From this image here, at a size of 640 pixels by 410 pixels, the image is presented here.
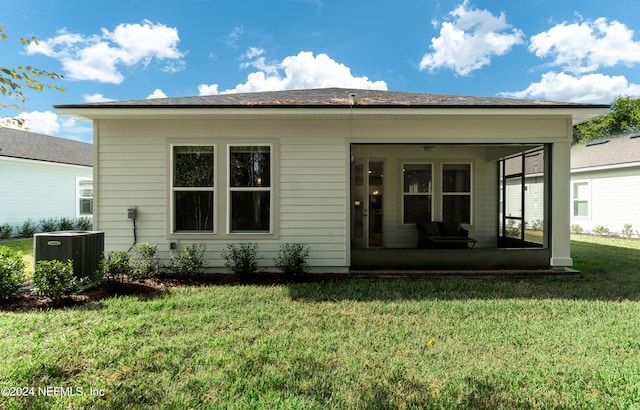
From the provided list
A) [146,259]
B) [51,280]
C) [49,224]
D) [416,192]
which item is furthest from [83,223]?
[416,192]

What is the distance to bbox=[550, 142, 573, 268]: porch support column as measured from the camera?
6.06 meters

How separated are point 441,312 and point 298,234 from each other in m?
2.94

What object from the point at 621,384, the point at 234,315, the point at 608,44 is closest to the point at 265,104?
the point at 234,315

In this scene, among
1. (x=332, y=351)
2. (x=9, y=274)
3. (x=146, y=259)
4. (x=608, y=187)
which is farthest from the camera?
(x=608, y=187)

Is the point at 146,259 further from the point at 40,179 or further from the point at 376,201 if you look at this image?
the point at 40,179

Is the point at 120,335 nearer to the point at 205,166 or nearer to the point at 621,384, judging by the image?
the point at 205,166

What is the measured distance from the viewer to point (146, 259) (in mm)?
5793

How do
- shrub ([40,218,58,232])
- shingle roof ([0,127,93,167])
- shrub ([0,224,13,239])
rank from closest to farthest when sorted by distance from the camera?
1. shrub ([0,224,13,239])
2. shingle roof ([0,127,93,167])
3. shrub ([40,218,58,232])

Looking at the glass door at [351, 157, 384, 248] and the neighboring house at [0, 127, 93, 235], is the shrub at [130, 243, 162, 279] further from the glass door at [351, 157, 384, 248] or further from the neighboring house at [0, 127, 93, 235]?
the neighboring house at [0, 127, 93, 235]

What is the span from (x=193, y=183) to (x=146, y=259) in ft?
5.16

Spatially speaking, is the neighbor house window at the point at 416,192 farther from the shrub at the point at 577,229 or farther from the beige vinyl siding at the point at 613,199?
the shrub at the point at 577,229

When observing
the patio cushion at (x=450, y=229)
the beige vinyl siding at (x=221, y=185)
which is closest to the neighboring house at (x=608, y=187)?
the patio cushion at (x=450, y=229)

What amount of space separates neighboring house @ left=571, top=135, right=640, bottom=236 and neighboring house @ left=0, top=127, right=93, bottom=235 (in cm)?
2081

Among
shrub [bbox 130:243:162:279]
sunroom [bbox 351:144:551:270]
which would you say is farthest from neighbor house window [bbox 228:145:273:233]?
sunroom [bbox 351:144:551:270]
